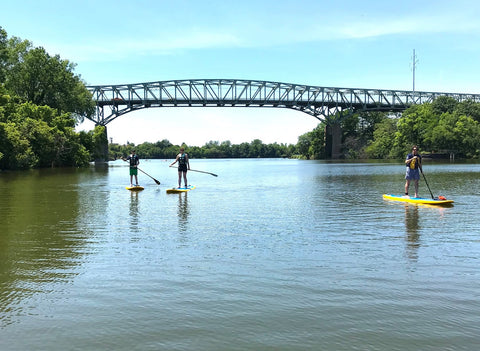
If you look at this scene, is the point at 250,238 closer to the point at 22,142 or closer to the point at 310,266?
the point at 310,266

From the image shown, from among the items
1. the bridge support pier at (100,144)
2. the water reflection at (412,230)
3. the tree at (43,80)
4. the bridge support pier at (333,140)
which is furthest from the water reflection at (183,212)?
the bridge support pier at (333,140)

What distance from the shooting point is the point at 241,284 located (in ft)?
23.4

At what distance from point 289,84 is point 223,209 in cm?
13101

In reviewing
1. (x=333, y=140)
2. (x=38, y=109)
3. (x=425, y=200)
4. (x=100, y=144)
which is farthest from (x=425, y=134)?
(x=425, y=200)

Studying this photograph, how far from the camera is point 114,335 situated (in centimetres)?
524

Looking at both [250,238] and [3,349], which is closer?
[3,349]

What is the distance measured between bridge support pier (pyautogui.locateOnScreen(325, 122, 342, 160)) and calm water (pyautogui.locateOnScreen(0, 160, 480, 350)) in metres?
130

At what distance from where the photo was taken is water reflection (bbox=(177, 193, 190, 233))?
43.0 ft

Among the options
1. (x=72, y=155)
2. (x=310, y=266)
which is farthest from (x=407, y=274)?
(x=72, y=155)

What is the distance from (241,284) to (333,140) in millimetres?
139617

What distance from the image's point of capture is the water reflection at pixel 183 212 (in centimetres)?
1312

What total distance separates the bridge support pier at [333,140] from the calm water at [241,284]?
130 meters

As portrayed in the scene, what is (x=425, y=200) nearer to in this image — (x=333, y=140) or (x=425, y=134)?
(x=425, y=134)

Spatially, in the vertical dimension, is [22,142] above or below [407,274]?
above
